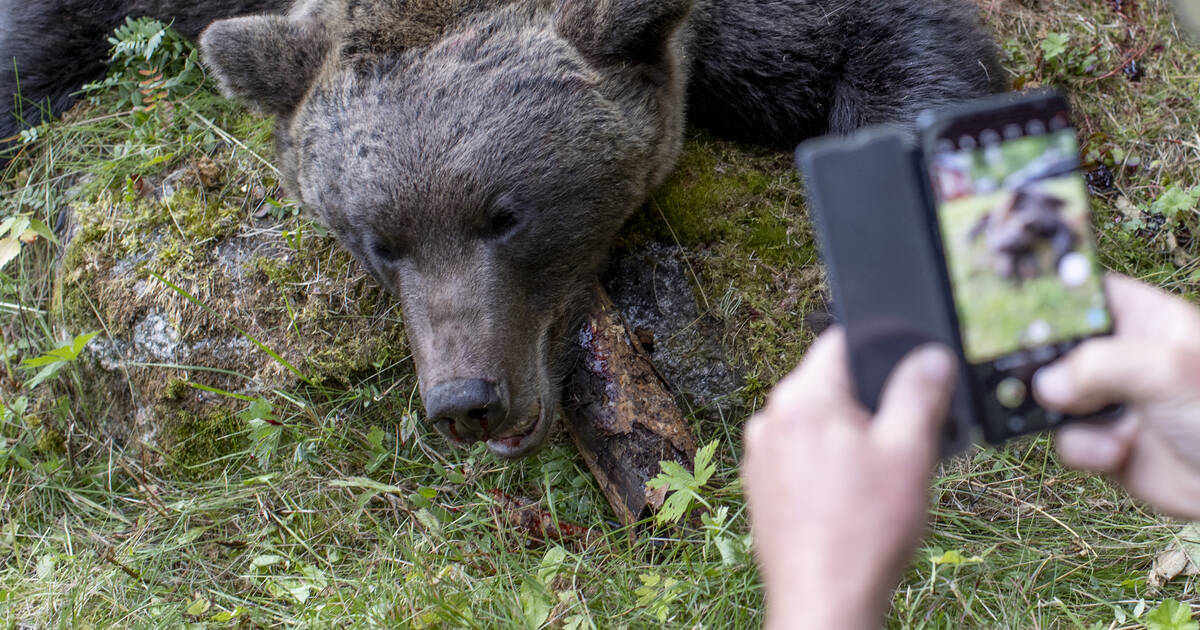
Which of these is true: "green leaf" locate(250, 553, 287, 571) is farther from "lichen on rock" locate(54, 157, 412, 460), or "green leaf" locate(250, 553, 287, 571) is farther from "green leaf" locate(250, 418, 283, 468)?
"lichen on rock" locate(54, 157, 412, 460)

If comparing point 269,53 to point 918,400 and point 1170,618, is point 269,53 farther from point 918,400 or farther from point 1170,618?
point 1170,618

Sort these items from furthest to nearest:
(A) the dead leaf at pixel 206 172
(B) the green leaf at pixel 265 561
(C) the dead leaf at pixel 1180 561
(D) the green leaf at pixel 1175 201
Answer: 1. (A) the dead leaf at pixel 206 172
2. (D) the green leaf at pixel 1175 201
3. (B) the green leaf at pixel 265 561
4. (C) the dead leaf at pixel 1180 561

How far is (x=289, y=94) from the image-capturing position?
363cm

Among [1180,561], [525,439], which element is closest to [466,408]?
[525,439]

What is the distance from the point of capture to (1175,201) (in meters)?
3.83

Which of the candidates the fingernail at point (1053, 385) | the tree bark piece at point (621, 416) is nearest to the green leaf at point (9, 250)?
the tree bark piece at point (621, 416)

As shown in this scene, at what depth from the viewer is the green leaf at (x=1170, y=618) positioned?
237 cm

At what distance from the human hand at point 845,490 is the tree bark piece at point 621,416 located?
1857 millimetres

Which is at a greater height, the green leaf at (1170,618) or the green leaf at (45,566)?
the green leaf at (1170,618)

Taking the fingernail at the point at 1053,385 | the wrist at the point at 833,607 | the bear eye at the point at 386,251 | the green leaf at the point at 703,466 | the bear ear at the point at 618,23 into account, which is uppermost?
the fingernail at the point at 1053,385

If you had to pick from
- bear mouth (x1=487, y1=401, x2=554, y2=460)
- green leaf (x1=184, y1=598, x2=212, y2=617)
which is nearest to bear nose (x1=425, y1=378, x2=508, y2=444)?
bear mouth (x1=487, y1=401, x2=554, y2=460)

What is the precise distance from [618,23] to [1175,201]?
2396 mm

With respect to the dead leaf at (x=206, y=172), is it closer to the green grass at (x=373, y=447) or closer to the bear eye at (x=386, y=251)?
the green grass at (x=373, y=447)

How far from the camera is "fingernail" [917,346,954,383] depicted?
1.26 meters
